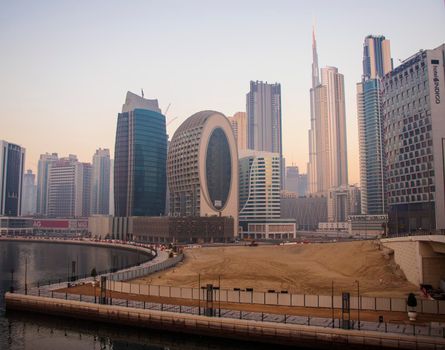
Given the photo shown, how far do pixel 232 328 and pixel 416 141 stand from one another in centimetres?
12649

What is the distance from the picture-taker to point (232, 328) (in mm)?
50562

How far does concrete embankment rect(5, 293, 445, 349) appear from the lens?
4344 cm

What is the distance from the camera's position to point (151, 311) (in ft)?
184

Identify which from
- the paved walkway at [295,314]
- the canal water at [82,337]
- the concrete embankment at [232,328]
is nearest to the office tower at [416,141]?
the paved walkway at [295,314]

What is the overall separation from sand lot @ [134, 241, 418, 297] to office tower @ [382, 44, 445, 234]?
42.5 meters

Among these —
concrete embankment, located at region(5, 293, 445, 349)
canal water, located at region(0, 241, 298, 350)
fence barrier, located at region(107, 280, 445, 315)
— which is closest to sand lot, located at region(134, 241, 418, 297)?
fence barrier, located at region(107, 280, 445, 315)

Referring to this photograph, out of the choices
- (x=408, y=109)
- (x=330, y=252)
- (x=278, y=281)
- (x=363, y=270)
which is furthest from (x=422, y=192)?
(x=278, y=281)

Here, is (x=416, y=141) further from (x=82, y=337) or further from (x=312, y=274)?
(x=82, y=337)

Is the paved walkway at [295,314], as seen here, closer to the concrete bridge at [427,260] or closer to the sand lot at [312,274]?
the sand lot at [312,274]

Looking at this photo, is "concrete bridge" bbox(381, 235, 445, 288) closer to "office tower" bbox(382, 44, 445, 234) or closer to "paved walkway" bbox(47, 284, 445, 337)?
"paved walkway" bbox(47, 284, 445, 337)

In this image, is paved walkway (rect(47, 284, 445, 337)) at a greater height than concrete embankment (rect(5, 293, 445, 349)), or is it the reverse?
paved walkway (rect(47, 284, 445, 337))

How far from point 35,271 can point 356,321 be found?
9716 centimetres

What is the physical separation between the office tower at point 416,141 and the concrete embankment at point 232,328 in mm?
106709

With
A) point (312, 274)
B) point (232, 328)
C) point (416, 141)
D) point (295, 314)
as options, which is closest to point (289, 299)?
point (295, 314)
